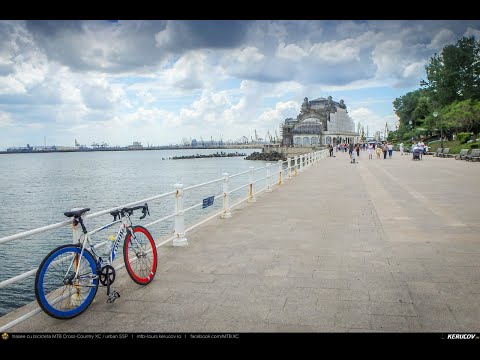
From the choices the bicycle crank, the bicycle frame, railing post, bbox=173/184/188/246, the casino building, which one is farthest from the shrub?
the casino building

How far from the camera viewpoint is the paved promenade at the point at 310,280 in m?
4.38

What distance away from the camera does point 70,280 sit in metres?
4.49

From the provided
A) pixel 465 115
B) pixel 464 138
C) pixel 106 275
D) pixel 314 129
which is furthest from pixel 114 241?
pixel 314 129

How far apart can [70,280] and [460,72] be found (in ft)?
250

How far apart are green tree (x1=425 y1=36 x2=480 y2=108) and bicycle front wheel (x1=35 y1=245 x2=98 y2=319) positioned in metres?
70.7

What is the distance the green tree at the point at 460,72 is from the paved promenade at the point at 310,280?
213 ft

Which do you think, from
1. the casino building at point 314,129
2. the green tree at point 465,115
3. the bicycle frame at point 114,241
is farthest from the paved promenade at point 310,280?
the casino building at point 314,129

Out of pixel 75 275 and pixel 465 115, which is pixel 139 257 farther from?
pixel 465 115

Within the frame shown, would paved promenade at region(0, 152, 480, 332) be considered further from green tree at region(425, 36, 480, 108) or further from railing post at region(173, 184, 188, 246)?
green tree at region(425, 36, 480, 108)

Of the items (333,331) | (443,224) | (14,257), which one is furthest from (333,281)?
(14,257)

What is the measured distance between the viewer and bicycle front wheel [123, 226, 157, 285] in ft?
17.9

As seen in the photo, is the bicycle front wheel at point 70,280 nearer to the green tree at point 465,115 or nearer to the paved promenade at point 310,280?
the paved promenade at point 310,280

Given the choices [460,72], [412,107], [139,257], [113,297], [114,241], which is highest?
[460,72]
